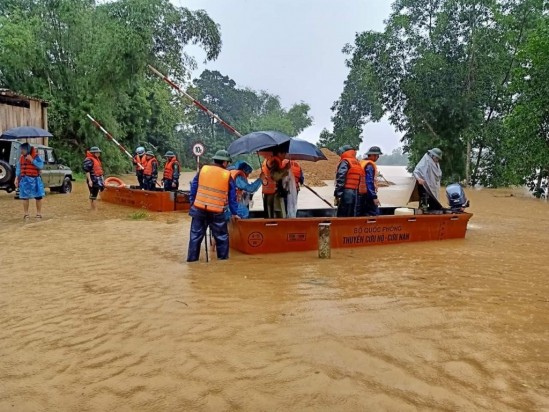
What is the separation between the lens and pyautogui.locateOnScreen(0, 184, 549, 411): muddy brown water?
10.3 ft

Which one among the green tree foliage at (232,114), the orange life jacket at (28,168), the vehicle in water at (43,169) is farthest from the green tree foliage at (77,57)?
the green tree foliage at (232,114)

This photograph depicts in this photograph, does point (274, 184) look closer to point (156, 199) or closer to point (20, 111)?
point (156, 199)

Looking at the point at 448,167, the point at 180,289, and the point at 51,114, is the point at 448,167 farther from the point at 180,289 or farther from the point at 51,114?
the point at 180,289

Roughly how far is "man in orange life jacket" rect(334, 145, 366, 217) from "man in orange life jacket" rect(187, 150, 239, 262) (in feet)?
7.71

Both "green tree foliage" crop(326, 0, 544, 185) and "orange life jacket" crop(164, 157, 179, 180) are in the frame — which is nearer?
"orange life jacket" crop(164, 157, 179, 180)

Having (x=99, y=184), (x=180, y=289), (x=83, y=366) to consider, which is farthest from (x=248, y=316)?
(x=99, y=184)

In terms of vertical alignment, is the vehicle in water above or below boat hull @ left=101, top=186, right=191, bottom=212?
above

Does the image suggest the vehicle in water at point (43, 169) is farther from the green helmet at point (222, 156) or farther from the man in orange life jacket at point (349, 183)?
the man in orange life jacket at point (349, 183)

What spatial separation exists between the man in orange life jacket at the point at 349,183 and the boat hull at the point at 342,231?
0.57 meters

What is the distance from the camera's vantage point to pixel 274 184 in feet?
26.6

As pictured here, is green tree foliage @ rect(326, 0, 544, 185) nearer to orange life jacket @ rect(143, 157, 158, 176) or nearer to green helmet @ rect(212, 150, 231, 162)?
orange life jacket @ rect(143, 157, 158, 176)

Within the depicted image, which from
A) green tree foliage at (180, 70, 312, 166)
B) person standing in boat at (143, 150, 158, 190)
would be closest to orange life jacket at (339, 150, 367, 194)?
person standing in boat at (143, 150, 158, 190)

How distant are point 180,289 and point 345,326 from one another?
2.08 metres

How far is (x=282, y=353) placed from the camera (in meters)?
3.70
